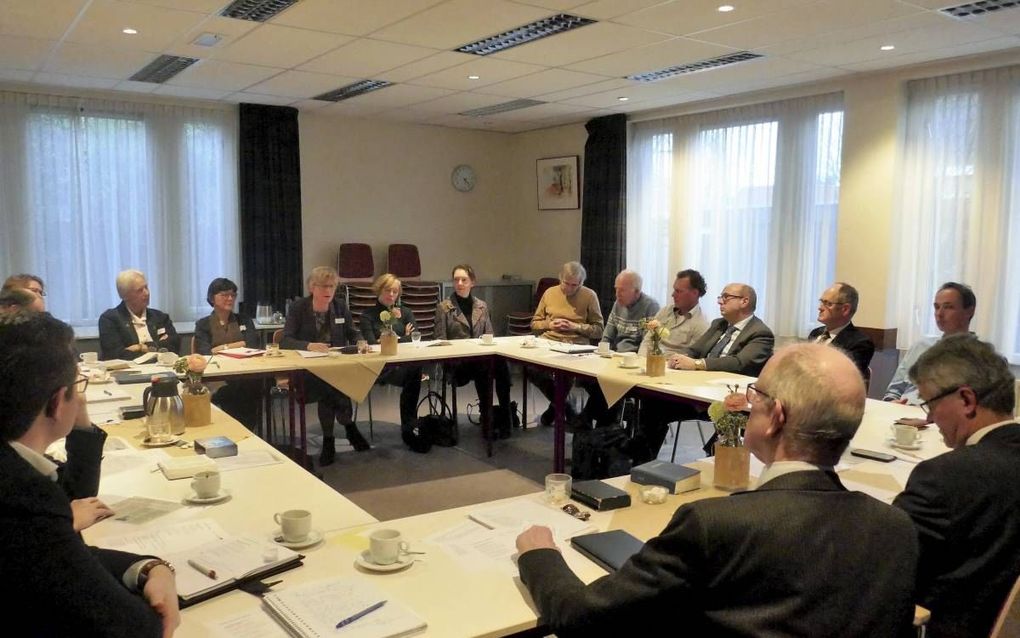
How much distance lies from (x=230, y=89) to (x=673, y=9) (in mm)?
3761

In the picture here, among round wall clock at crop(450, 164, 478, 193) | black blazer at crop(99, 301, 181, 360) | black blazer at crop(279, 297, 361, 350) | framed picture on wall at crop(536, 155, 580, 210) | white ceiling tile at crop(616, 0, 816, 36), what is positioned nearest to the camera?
white ceiling tile at crop(616, 0, 816, 36)

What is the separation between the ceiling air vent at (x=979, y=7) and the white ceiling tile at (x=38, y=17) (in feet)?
14.3

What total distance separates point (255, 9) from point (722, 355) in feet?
10.3

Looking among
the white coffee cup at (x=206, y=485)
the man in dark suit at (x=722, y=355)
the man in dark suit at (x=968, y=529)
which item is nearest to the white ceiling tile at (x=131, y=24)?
the white coffee cup at (x=206, y=485)

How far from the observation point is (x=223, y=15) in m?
4.09

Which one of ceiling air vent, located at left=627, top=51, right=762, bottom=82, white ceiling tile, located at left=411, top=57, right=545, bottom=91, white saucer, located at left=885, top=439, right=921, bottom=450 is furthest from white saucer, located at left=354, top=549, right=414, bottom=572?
ceiling air vent, located at left=627, top=51, right=762, bottom=82

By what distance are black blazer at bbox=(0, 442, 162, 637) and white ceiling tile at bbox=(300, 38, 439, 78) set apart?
3893mm

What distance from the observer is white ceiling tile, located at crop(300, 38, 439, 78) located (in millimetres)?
4723

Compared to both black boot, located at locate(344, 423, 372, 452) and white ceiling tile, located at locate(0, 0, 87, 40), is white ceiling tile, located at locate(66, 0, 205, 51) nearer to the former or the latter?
white ceiling tile, located at locate(0, 0, 87, 40)

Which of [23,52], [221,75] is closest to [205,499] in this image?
[23,52]

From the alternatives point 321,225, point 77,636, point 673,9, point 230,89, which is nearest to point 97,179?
point 230,89

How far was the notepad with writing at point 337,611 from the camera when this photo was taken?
1431 mm

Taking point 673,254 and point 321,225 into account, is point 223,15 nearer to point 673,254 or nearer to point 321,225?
point 321,225

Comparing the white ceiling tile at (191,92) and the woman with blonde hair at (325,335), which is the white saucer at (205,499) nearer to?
the woman with blonde hair at (325,335)
